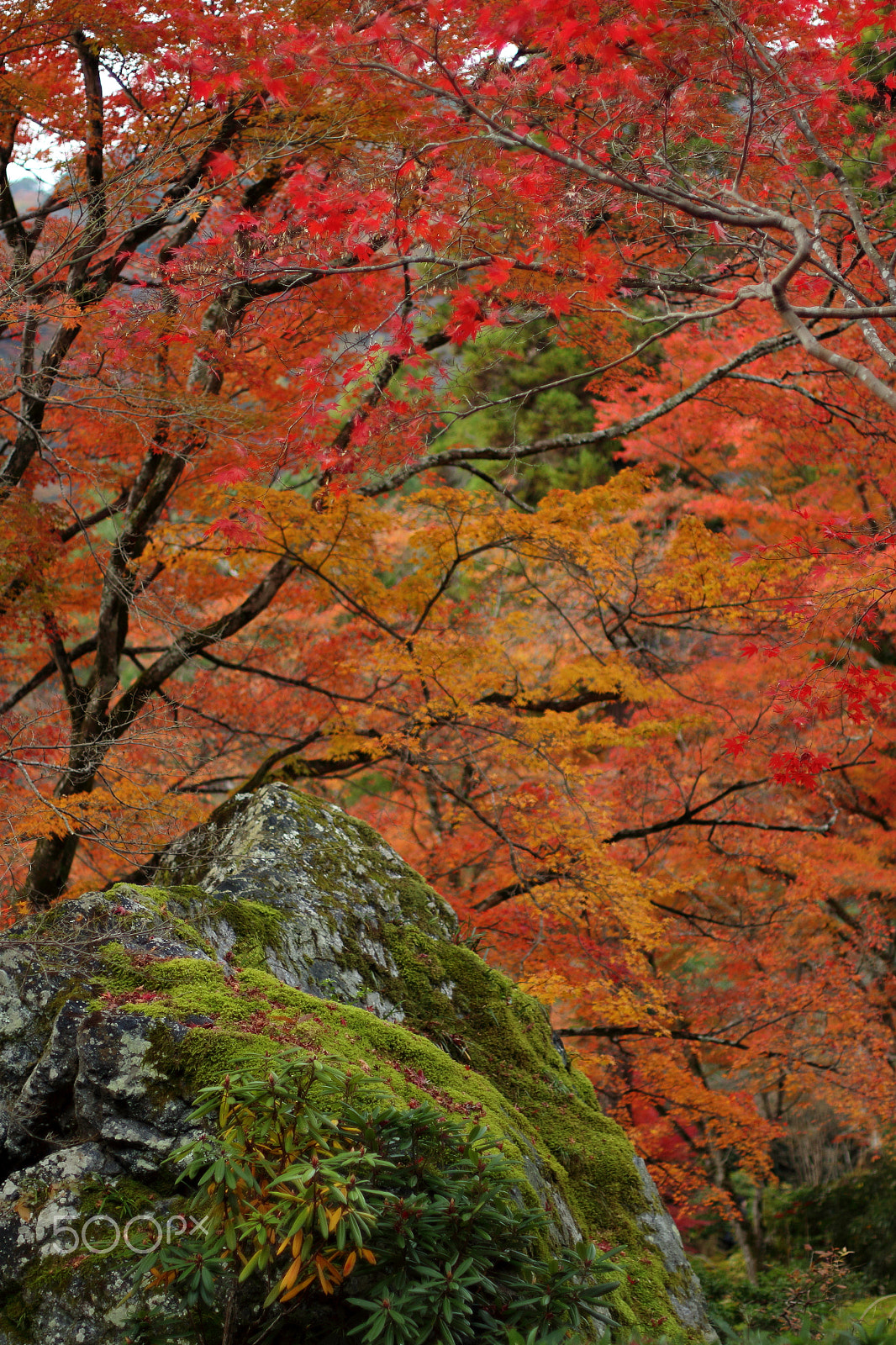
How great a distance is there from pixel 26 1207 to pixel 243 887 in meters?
1.85

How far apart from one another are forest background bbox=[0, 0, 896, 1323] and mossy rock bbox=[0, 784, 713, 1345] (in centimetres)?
78

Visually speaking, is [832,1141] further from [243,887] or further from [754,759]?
[243,887]

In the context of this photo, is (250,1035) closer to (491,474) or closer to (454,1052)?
(454,1052)

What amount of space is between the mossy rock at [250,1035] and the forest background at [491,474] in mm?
775

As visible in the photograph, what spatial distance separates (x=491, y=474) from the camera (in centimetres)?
905

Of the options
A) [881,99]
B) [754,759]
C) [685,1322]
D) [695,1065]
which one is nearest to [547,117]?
[881,99]

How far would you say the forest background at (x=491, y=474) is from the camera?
5133 mm

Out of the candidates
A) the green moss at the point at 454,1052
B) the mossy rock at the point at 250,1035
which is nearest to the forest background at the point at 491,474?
the mossy rock at the point at 250,1035

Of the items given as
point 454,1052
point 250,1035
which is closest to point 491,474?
point 454,1052

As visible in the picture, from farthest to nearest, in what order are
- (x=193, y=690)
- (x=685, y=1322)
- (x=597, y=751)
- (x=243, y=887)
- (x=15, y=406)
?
1. (x=597, y=751)
2. (x=193, y=690)
3. (x=15, y=406)
4. (x=243, y=887)
5. (x=685, y=1322)

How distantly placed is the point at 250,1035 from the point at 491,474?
A: 7.05m

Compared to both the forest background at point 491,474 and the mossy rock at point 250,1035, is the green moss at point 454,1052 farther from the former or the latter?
the forest background at point 491,474

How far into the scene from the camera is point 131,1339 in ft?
7.54

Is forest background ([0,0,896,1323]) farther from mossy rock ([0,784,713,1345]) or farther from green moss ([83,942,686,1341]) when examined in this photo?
green moss ([83,942,686,1341])
